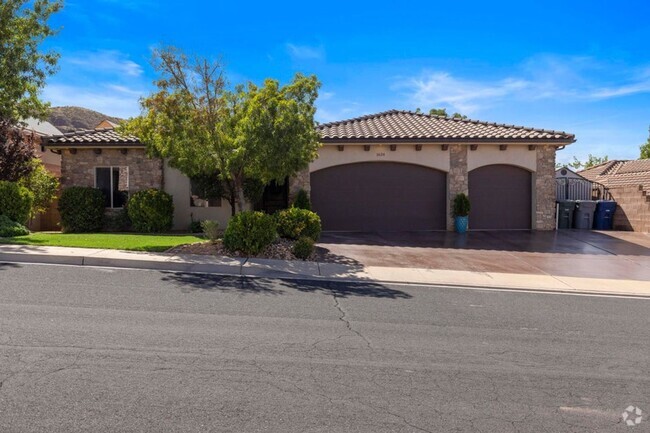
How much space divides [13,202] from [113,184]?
169 inches

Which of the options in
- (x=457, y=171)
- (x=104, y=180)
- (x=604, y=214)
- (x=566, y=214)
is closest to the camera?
(x=104, y=180)

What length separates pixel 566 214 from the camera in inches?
A: 816

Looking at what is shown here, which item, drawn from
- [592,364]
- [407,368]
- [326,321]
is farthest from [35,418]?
[592,364]

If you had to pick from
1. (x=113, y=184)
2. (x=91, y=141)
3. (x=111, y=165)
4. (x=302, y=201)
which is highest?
(x=91, y=141)

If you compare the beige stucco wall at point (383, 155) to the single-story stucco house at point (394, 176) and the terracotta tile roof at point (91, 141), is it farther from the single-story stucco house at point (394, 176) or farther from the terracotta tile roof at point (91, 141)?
the terracotta tile roof at point (91, 141)

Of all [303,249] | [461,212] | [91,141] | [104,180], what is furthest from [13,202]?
[461,212]

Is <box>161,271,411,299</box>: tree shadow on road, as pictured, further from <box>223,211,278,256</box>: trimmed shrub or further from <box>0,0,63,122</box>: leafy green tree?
<box>0,0,63,122</box>: leafy green tree

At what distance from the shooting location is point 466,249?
14.6 metres

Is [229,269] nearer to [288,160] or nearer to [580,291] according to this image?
[288,160]

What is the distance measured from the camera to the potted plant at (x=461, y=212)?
18531mm

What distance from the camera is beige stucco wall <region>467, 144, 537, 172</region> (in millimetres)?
19078

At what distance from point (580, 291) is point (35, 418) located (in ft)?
30.2

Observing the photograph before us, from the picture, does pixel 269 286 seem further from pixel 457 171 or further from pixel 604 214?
pixel 604 214

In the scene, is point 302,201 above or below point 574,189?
below
